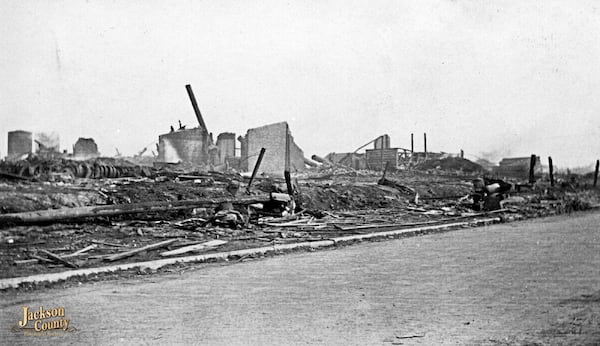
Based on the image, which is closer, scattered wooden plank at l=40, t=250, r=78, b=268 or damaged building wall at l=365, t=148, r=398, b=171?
scattered wooden plank at l=40, t=250, r=78, b=268

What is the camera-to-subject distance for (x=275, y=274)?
8.77m

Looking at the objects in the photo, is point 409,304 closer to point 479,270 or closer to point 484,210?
point 479,270

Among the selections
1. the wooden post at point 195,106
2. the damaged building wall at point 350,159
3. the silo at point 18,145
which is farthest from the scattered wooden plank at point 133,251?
the damaged building wall at point 350,159

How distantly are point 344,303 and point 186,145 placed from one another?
32.4 m

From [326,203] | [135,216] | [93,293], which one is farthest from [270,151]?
[93,293]

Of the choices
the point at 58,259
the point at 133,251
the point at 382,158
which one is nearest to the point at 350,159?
the point at 382,158

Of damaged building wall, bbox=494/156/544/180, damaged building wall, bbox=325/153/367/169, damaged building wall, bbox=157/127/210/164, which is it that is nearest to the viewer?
damaged building wall, bbox=157/127/210/164

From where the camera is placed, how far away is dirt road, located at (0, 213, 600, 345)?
5301 mm

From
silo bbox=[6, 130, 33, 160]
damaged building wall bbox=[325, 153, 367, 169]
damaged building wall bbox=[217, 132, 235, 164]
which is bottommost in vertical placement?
silo bbox=[6, 130, 33, 160]

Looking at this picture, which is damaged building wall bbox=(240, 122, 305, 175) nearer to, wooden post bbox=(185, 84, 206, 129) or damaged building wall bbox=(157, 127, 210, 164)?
damaged building wall bbox=(157, 127, 210, 164)

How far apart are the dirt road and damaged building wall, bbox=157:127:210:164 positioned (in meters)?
28.0

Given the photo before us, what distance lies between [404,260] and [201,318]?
5.35 m

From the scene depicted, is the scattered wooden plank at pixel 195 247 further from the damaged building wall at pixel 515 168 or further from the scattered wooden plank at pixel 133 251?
the damaged building wall at pixel 515 168

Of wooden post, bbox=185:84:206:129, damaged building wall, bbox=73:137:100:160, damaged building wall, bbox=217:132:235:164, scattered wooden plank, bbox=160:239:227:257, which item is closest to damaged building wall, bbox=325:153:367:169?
damaged building wall, bbox=217:132:235:164
